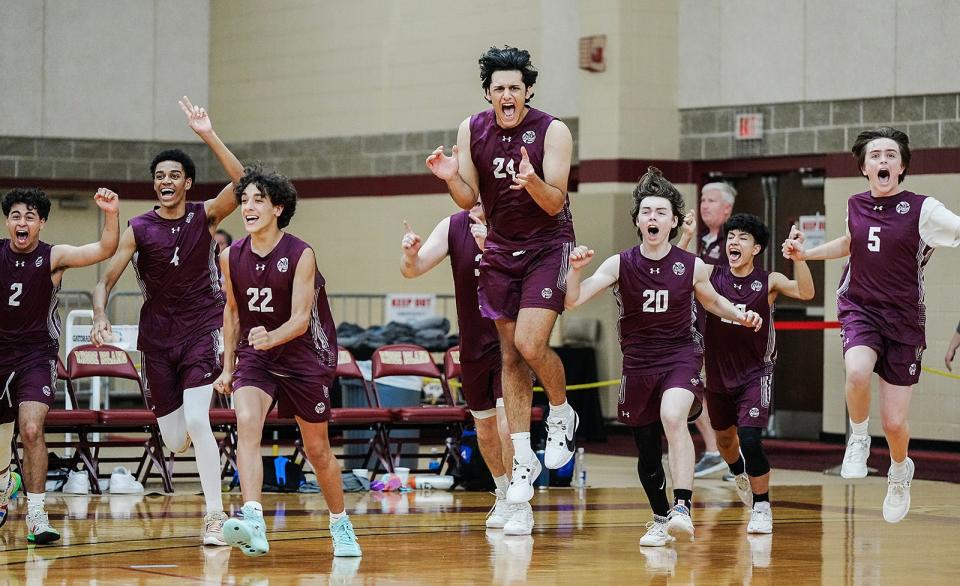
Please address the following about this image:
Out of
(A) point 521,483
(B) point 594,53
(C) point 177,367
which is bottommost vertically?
(A) point 521,483

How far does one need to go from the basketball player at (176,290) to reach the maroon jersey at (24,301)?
1.30 feet

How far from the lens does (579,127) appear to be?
689 inches

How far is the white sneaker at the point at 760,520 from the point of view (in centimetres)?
956

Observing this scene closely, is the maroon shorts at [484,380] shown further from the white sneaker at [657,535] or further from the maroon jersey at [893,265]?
the maroon jersey at [893,265]

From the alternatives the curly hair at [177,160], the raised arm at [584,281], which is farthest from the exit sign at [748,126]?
the curly hair at [177,160]

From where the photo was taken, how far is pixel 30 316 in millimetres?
9352

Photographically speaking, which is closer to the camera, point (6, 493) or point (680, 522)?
point (680, 522)

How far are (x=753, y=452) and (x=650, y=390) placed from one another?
1146 millimetres

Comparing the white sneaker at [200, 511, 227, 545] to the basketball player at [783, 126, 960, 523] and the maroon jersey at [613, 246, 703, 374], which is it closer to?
the maroon jersey at [613, 246, 703, 374]

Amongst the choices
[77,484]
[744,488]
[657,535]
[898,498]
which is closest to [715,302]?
[657,535]

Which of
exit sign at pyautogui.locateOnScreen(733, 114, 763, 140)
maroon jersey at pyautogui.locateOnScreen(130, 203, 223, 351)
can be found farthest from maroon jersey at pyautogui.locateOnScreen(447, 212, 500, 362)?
exit sign at pyautogui.locateOnScreen(733, 114, 763, 140)

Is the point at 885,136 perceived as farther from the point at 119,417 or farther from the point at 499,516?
the point at 119,417

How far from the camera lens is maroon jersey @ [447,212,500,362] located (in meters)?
9.63

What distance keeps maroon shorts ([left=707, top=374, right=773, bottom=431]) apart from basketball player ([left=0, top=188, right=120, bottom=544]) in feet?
13.2
